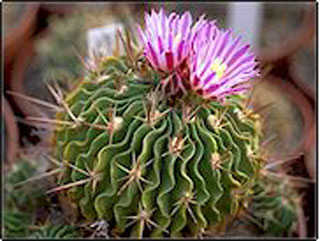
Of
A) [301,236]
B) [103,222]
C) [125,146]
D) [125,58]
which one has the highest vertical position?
[125,58]

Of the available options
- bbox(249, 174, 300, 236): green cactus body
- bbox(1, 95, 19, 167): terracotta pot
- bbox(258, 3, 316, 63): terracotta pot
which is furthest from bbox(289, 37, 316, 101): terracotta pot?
bbox(1, 95, 19, 167): terracotta pot

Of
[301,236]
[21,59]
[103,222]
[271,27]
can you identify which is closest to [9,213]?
[103,222]

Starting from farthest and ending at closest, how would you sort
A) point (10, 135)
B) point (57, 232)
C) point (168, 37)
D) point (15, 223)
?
point (10, 135) → point (15, 223) → point (57, 232) → point (168, 37)

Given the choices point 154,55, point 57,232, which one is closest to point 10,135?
point 57,232

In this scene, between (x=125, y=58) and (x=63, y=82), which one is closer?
(x=125, y=58)

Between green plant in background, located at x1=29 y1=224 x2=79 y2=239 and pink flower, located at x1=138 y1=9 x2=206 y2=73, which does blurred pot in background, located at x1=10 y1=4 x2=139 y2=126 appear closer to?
green plant in background, located at x1=29 y1=224 x2=79 y2=239

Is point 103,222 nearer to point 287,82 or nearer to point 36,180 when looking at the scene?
point 36,180

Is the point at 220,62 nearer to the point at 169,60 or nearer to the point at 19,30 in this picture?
the point at 169,60
